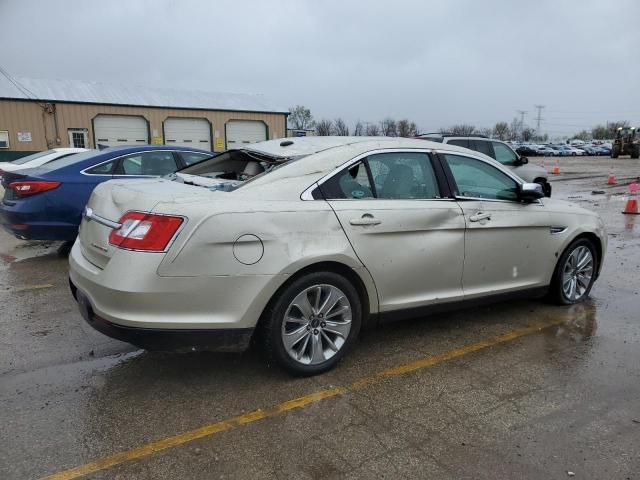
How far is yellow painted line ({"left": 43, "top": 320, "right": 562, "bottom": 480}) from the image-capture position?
104 inches

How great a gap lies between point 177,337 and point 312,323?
90cm

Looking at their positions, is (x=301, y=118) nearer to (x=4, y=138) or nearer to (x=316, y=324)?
(x=4, y=138)

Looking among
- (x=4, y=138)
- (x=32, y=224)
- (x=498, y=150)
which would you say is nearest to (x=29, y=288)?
(x=32, y=224)

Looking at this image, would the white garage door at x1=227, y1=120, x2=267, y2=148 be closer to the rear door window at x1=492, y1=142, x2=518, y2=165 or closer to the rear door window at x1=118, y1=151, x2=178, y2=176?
the rear door window at x1=492, y1=142, x2=518, y2=165

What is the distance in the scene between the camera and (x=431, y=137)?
482 inches

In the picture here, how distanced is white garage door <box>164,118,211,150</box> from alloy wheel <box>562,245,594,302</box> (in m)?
30.3

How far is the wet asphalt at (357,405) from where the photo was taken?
2707 millimetres

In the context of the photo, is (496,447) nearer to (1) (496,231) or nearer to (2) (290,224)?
(2) (290,224)

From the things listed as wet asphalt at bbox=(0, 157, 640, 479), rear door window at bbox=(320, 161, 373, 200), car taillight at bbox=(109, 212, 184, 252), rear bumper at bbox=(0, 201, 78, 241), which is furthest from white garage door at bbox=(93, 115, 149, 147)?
car taillight at bbox=(109, 212, 184, 252)

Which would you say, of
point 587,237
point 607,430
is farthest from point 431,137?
point 607,430

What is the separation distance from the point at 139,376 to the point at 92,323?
55 cm

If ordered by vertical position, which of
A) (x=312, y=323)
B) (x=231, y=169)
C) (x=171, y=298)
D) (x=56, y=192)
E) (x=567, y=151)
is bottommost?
(x=567, y=151)

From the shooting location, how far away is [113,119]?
31.9 m

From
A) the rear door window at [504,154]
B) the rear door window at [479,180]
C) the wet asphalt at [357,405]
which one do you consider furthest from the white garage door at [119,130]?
the rear door window at [479,180]
